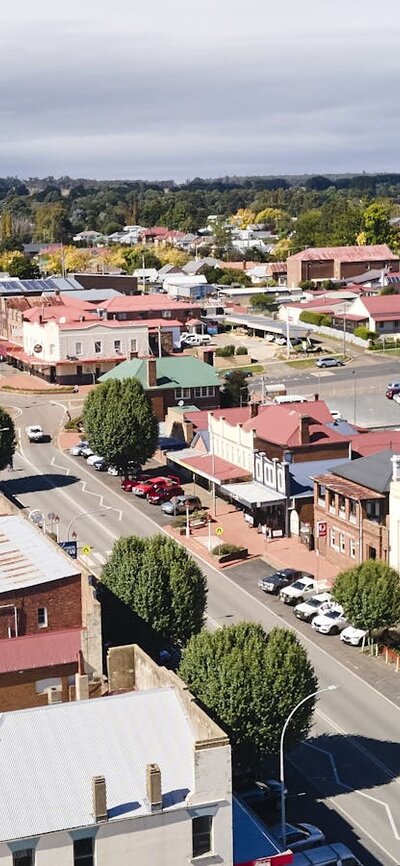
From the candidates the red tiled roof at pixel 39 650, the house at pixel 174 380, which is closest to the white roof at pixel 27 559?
the red tiled roof at pixel 39 650

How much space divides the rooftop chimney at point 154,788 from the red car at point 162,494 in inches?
2495

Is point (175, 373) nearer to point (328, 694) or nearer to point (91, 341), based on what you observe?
point (91, 341)

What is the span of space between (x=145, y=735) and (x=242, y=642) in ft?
38.4

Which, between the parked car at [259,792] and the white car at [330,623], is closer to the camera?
the parked car at [259,792]

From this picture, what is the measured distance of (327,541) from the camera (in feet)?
290

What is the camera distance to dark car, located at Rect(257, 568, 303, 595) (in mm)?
82625

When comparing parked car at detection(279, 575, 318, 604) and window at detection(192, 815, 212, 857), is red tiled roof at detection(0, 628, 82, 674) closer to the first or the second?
window at detection(192, 815, 212, 857)

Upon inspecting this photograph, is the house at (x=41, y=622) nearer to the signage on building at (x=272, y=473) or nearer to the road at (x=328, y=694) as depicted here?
the road at (x=328, y=694)

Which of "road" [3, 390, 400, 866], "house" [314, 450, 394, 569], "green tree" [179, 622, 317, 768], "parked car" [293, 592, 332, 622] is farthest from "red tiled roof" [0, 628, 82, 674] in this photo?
"house" [314, 450, 394, 569]

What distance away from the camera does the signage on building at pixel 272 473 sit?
94.2m

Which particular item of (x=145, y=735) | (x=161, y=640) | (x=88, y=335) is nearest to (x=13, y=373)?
(x=88, y=335)

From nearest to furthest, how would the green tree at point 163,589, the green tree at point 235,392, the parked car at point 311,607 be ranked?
the green tree at point 163,589 → the parked car at point 311,607 → the green tree at point 235,392

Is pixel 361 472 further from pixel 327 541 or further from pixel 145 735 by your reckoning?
pixel 145 735

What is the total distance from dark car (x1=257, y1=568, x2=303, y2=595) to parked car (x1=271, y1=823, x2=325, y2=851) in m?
31.6
